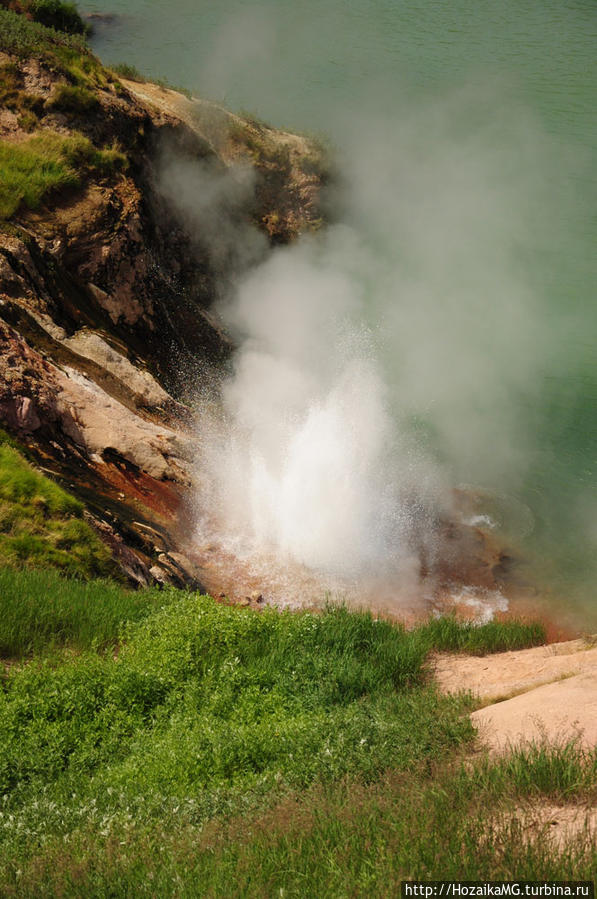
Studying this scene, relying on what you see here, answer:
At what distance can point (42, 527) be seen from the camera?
8125 millimetres

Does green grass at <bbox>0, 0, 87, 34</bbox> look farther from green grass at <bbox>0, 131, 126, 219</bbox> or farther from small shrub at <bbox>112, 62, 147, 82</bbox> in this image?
green grass at <bbox>0, 131, 126, 219</bbox>

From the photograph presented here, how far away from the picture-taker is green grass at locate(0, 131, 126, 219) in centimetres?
1342

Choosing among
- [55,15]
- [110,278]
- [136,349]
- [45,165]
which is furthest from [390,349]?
[55,15]

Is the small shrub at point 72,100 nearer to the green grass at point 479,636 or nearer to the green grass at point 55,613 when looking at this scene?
the green grass at point 55,613

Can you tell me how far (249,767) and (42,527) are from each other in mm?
4062

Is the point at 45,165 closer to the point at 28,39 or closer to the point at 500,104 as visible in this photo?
the point at 28,39

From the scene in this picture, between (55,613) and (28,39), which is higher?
(28,39)

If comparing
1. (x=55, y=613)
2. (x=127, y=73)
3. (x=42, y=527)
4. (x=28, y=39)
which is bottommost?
(x=55, y=613)

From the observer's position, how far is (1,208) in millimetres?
12938

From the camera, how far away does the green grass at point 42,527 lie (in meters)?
7.85

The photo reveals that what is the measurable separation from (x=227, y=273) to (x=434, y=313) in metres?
5.46

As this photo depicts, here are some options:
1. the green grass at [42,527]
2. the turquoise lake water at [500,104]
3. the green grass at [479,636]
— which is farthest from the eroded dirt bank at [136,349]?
the green grass at [479,636]

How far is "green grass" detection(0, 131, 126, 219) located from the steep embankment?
0.10 feet

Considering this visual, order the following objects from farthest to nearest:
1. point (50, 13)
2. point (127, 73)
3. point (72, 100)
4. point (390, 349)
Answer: point (50, 13), point (127, 73), point (390, 349), point (72, 100)
